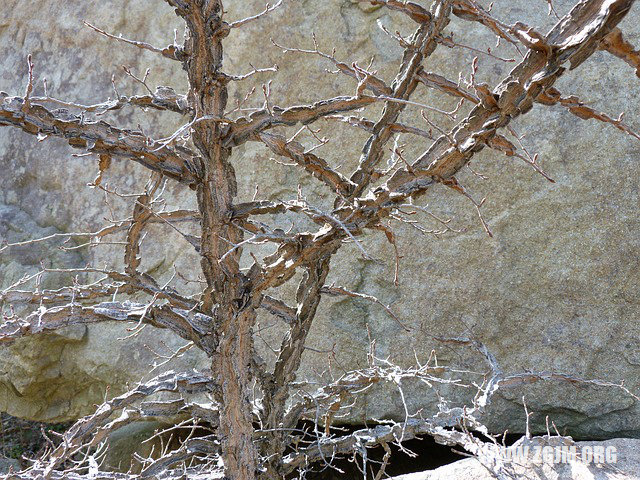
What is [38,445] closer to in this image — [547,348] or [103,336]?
[103,336]

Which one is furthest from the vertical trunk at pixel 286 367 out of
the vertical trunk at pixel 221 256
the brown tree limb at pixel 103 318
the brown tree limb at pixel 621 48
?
the brown tree limb at pixel 621 48

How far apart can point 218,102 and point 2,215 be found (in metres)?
2.17

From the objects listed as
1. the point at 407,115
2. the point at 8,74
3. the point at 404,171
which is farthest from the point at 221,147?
the point at 8,74

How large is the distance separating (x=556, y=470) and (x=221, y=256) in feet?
3.77

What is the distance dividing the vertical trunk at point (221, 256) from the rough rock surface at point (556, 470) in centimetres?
52

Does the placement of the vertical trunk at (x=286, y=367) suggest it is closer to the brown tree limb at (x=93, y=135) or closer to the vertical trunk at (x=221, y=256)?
the vertical trunk at (x=221, y=256)

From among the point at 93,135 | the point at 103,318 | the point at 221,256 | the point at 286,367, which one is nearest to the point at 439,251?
the point at 286,367

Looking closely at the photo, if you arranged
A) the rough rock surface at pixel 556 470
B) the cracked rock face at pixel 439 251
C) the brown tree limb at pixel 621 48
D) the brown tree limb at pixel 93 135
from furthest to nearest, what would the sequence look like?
the cracked rock face at pixel 439 251 < the rough rock surface at pixel 556 470 < the brown tree limb at pixel 93 135 < the brown tree limb at pixel 621 48

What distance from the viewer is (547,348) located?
2.82m

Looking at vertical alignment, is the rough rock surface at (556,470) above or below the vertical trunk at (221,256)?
below

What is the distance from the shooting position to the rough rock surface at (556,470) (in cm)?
208

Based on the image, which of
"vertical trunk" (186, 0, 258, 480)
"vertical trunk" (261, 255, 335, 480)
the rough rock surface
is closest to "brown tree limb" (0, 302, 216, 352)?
"vertical trunk" (186, 0, 258, 480)

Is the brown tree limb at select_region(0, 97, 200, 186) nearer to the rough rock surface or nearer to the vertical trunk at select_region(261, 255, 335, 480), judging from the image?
the vertical trunk at select_region(261, 255, 335, 480)

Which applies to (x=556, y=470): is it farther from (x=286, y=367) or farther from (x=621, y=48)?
(x=621, y=48)
